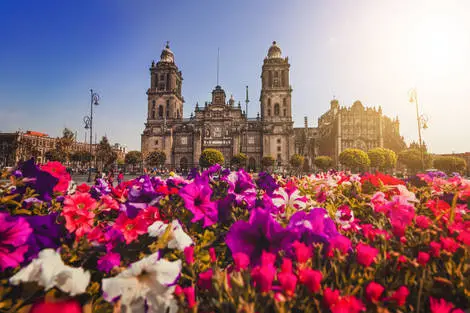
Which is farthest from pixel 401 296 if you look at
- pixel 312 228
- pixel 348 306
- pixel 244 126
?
pixel 244 126

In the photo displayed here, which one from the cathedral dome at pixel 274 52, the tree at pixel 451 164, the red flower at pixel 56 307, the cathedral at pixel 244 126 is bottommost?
the red flower at pixel 56 307

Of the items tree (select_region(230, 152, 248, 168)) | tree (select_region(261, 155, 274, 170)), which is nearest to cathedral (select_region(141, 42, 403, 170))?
tree (select_region(261, 155, 274, 170))

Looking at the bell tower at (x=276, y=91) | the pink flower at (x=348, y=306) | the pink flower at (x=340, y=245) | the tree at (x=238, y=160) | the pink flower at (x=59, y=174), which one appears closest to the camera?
the pink flower at (x=348, y=306)

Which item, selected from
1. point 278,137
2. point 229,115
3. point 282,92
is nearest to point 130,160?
point 229,115

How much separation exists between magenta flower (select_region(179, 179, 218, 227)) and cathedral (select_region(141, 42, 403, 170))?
188 ft

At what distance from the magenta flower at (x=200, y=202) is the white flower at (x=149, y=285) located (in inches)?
26.3

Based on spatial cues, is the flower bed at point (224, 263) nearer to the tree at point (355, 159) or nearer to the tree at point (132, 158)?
the tree at point (355, 159)

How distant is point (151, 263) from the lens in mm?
1055

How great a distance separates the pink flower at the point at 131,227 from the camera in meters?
1.54

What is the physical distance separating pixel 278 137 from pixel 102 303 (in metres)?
60.0

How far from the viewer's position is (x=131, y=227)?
160 centimetres

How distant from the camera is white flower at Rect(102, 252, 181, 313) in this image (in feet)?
3.33

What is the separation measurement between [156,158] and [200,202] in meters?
56.0

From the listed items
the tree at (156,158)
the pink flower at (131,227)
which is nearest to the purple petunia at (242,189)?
the pink flower at (131,227)
